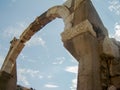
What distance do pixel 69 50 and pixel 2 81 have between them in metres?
3.50

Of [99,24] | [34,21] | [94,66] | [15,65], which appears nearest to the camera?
[94,66]

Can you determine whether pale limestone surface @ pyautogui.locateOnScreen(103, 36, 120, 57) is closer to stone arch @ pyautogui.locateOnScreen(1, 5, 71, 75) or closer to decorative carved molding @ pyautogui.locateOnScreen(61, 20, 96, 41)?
decorative carved molding @ pyautogui.locateOnScreen(61, 20, 96, 41)

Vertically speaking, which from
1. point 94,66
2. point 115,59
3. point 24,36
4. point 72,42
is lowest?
point 94,66

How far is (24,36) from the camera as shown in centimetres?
677

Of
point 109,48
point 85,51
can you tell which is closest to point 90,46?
point 85,51

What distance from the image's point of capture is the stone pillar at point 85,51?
341 centimetres

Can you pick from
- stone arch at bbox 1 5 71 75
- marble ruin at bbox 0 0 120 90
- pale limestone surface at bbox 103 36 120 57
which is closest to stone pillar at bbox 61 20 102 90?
marble ruin at bbox 0 0 120 90

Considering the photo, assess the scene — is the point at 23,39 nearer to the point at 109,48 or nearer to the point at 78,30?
the point at 78,30

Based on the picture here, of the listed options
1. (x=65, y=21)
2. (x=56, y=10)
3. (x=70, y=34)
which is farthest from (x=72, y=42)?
(x=56, y=10)

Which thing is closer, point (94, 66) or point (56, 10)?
point (94, 66)

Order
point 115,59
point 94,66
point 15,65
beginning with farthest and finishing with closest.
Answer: point 15,65
point 115,59
point 94,66

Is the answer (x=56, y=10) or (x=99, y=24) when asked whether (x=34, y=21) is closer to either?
(x=56, y=10)

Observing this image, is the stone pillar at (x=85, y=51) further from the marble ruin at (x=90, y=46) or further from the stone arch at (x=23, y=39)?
the stone arch at (x=23, y=39)

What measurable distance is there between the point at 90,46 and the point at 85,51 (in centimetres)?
14
